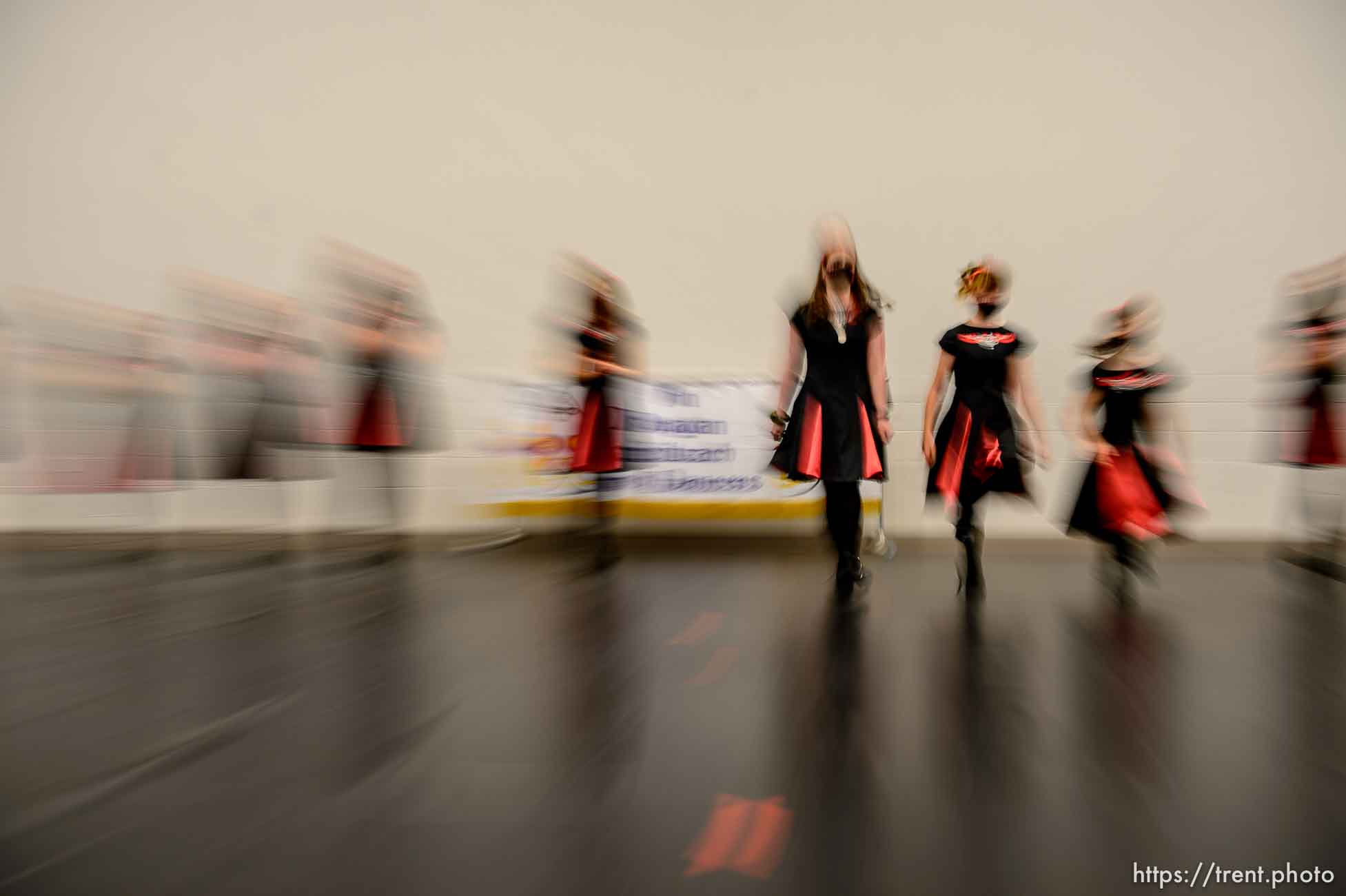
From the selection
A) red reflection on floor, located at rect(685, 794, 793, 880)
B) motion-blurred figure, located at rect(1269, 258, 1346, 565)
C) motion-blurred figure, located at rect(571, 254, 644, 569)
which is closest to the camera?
red reflection on floor, located at rect(685, 794, 793, 880)

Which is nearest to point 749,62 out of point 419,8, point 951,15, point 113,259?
point 951,15

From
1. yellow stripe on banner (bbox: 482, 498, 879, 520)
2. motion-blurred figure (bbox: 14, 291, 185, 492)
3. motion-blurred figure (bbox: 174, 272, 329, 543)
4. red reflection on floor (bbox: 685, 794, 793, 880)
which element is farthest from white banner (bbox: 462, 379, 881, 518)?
red reflection on floor (bbox: 685, 794, 793, 880)

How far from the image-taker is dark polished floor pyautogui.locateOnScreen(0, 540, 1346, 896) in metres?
1.07

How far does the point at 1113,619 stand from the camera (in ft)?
8.68

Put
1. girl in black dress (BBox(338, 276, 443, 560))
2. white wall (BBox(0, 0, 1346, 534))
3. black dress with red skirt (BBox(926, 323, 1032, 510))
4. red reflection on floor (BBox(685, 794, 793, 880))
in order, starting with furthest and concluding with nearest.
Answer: white wall (BBox(0, 0, 1346, 534)) < girl in black dress (BBox(338, 276, 443, 560)) < black dress with red skirt (BBox(926, 323, 1032, 510)) < red reflection on floor (BBox(685, 794, 793, 880))

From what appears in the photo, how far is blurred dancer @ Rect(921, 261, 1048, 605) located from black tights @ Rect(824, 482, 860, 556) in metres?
0.29

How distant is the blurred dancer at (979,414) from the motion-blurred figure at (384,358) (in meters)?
2.80

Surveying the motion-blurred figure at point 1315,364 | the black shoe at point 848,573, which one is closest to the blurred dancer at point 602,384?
the black shoe at point 848,573

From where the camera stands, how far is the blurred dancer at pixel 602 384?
3.93 metres

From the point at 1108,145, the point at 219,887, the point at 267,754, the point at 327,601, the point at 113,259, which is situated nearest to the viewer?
the point at 219,887

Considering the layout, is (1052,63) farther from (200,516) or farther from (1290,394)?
(200,516)

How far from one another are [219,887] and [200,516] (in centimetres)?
514

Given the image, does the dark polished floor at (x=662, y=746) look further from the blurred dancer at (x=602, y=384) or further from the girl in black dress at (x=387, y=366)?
Result: the girl in black dress at (x=387, y=366)

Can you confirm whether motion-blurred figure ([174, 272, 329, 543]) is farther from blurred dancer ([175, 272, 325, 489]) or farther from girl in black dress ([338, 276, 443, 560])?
girl in black dress ([338, 276, 443, 560])
